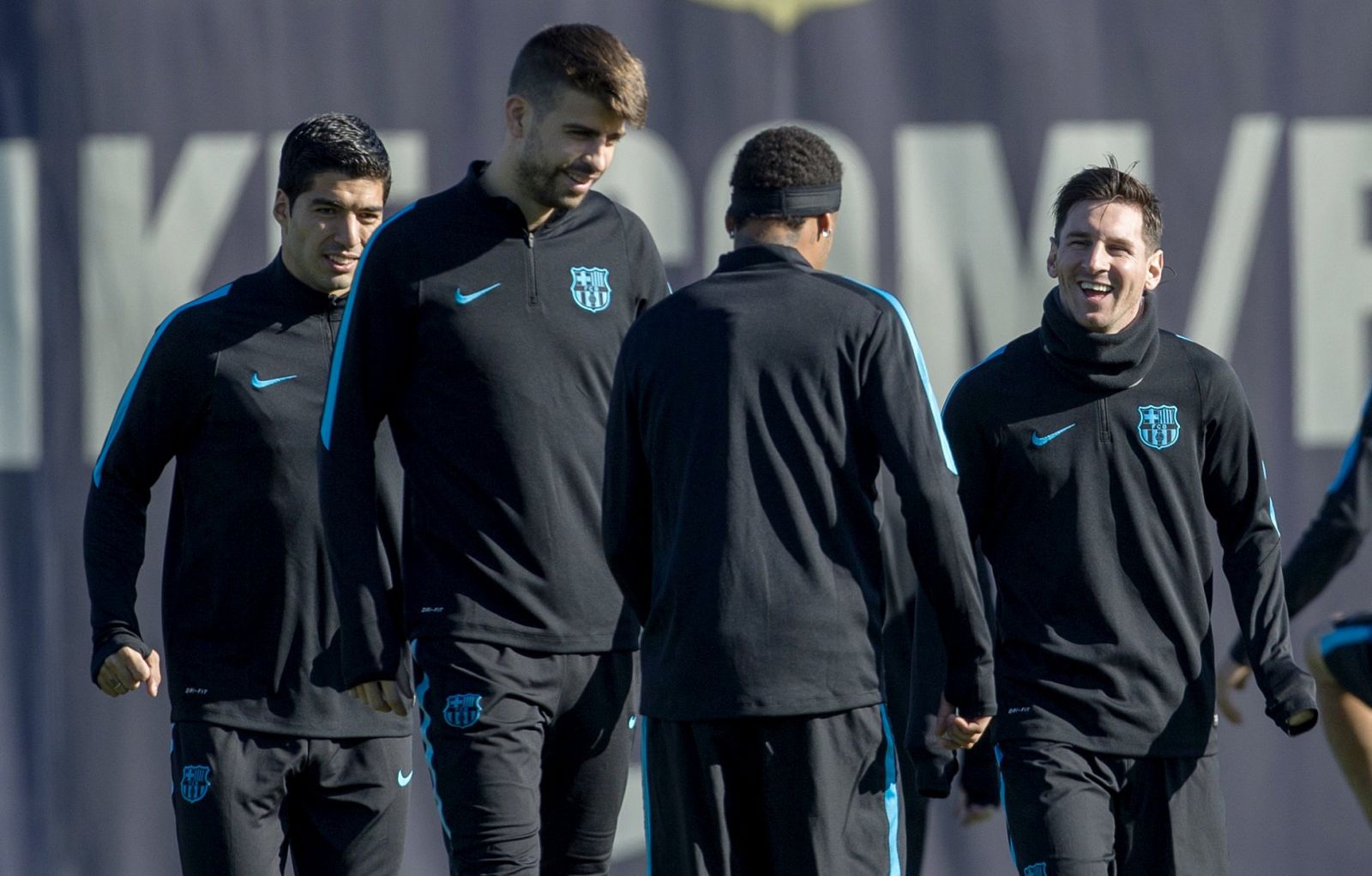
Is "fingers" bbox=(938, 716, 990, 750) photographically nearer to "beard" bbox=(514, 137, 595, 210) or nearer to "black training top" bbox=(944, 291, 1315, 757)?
"black training top" bbox=(944, 291, 1315, 757)

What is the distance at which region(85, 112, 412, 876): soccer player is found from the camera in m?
3.27

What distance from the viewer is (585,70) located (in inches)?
113

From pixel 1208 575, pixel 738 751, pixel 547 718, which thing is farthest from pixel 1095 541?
pixel 547 718

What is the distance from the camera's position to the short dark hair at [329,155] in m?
3.35

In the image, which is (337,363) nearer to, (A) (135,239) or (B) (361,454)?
(B) (361,454)

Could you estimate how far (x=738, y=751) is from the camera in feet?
8.88

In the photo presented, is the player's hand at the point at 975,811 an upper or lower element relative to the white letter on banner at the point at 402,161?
lower

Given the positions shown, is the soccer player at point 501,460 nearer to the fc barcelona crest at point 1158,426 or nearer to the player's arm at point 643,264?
the player's arm at point 643,264

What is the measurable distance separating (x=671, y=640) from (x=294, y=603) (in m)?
0.90

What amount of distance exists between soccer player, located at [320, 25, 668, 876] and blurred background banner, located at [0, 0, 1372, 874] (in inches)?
79.6

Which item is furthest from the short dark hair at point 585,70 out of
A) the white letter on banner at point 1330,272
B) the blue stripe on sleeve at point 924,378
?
the white letter on banner at point 1330,272

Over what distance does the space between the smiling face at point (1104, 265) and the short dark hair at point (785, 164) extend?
653mm

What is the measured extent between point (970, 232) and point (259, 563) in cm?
243

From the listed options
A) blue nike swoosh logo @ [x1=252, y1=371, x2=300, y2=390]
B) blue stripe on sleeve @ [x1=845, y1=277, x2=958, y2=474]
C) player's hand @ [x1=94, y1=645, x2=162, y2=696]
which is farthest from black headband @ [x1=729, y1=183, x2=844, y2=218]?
player's hand @ [x1=94, y1=645, x2=162, y2=696]
